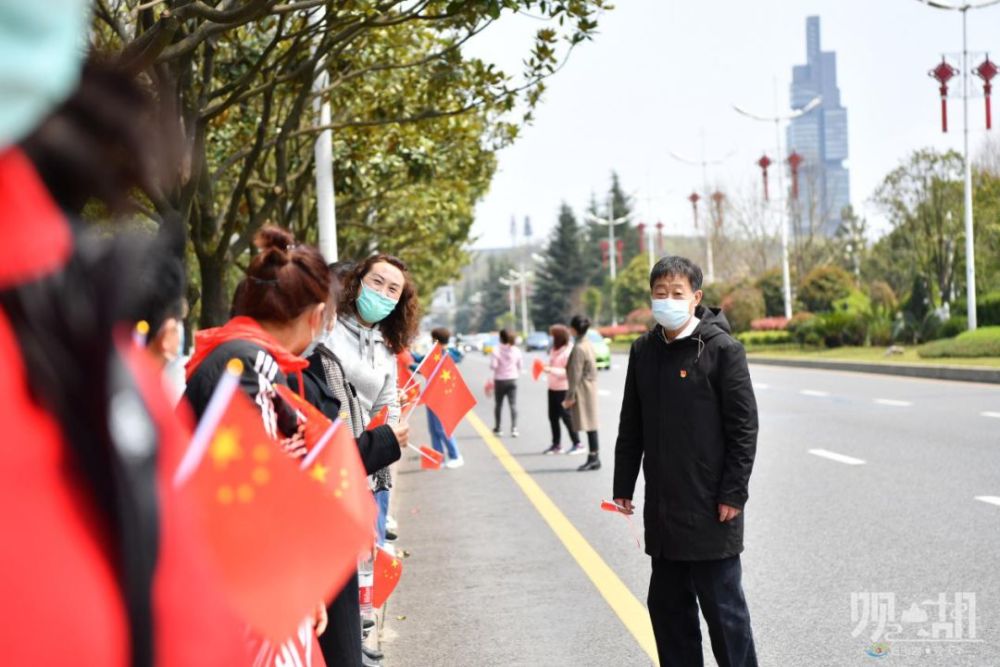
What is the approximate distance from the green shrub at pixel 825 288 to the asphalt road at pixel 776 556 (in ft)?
110

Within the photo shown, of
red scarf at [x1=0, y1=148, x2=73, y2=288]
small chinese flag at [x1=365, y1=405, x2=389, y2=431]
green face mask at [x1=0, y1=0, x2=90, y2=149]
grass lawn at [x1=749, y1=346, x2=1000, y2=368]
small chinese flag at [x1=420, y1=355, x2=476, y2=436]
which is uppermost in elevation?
green face mask at [x1=0, y1=0, x2=90, y2=149]

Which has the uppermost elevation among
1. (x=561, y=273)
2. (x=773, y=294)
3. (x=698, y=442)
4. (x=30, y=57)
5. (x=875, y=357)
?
(x=561, y=273)

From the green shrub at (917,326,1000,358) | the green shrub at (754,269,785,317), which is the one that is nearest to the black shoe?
the green shrub at (917,326,1000,358)

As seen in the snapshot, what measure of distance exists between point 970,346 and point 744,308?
23407 mm

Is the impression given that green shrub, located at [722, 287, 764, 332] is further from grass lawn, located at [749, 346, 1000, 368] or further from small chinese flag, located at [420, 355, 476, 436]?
small chinese flag, located at [420, 355, 476, 436]

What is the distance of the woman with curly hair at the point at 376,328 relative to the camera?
5.05m

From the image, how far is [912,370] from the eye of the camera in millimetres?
26734

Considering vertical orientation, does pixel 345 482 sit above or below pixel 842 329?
above

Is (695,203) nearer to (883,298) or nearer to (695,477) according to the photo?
(883,298)

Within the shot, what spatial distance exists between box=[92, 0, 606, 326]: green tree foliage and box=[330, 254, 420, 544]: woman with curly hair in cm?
123

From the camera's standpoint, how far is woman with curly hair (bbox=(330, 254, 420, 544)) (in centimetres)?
505

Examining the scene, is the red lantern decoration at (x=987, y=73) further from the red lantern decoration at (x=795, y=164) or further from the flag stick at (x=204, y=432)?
the flag stick at (x=204, y=432)

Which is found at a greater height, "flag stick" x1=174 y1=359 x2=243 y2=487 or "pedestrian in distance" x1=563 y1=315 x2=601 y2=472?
"flag stick" x1=174 y1=359 x2=243 y2=487

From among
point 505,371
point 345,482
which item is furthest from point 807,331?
point 345,482
